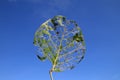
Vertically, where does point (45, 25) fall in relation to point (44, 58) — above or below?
above

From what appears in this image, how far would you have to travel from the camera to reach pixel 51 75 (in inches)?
824

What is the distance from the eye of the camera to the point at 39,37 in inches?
862

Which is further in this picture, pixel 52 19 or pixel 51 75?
pixel 52 19

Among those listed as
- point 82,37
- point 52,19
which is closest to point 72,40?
point 82,37

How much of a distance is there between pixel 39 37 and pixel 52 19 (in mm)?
1900

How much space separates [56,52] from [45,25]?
7.44ft

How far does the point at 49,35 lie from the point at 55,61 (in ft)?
7.23

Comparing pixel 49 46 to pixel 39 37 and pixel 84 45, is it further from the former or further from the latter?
pixel 84 45

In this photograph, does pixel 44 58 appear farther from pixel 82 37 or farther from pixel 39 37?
pixel 82 37

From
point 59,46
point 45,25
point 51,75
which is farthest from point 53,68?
point 45,25

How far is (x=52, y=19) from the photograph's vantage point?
2264 cm

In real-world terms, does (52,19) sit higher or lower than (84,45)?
higher

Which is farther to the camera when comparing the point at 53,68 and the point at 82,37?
the point at 82,37

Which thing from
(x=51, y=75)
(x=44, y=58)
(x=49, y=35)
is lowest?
(x=51, y=75)
